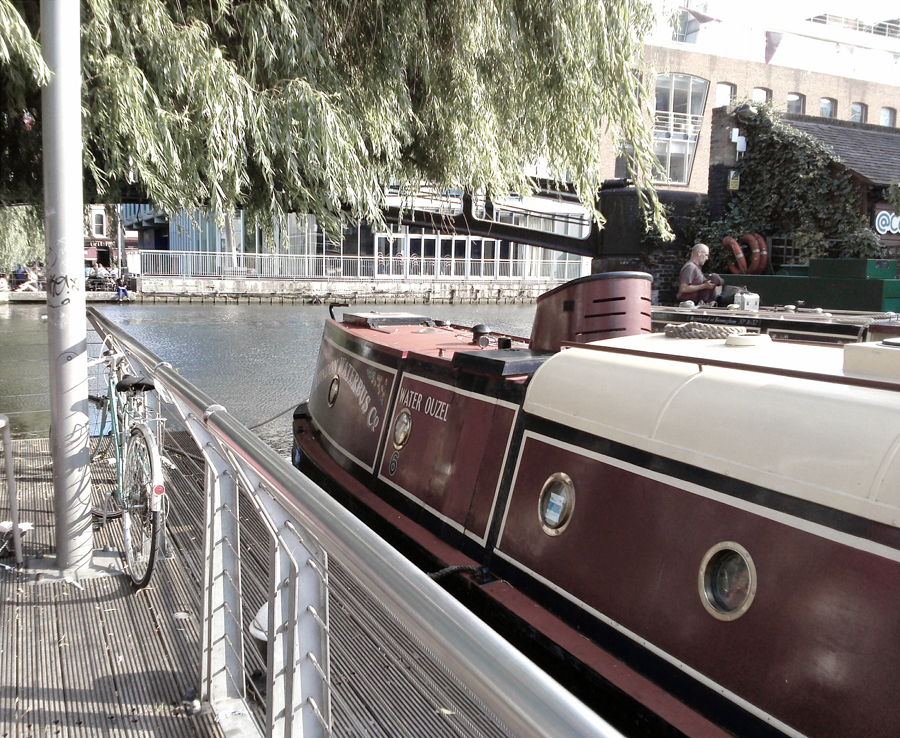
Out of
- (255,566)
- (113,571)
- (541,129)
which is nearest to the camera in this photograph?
(113,571)

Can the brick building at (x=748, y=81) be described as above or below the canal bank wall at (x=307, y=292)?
above

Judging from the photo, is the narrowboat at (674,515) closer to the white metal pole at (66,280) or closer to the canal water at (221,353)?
the white metal pole at (66,280)

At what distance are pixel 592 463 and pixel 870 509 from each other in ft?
3.97

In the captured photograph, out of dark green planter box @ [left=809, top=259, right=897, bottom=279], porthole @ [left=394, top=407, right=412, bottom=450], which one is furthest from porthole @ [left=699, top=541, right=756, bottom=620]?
dark green planter box @ [left=809, top=259, right=897, bottom=279]

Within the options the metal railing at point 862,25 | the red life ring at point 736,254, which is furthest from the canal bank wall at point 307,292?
the metal railing at point 862,25

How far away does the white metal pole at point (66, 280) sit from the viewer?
3.46 meters

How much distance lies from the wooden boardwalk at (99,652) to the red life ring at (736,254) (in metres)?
22.6

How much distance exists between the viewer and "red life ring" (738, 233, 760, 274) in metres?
24.7

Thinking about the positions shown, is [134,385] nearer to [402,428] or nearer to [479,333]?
[402,428]

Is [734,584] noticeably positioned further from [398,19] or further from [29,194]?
[29,194]

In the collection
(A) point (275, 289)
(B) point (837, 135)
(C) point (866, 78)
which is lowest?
(A) point (275, 289)

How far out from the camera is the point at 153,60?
4.94 meters

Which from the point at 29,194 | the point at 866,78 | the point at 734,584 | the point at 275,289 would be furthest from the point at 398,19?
the point at 866,78

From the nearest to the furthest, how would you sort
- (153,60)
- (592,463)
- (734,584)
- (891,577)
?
(891,577) → (734,584) → (592,463) → (153,60)
